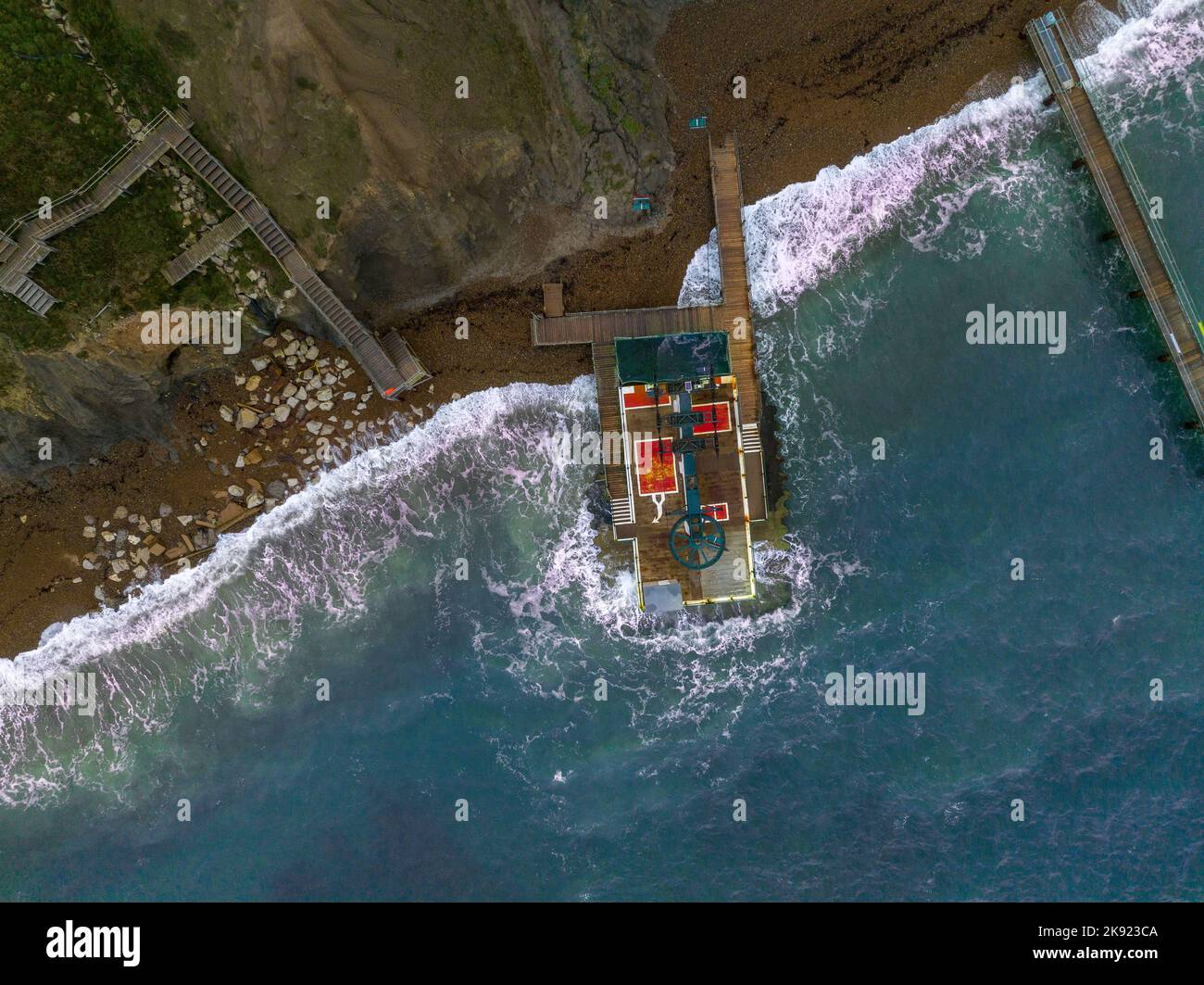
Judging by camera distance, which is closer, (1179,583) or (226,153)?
(226,153)

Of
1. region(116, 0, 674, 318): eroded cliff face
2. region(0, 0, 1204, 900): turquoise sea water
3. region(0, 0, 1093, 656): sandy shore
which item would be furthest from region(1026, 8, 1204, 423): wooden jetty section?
region(116, 0, 674, 318): eroded cliff face

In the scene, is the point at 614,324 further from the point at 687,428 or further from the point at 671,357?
the point at 687,428

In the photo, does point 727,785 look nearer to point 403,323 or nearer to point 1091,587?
point 1091,587

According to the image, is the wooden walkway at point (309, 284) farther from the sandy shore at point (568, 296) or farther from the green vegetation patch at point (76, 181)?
the green vegetation patch at point (76, 181)

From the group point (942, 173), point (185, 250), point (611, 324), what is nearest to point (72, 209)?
point (185, 250)

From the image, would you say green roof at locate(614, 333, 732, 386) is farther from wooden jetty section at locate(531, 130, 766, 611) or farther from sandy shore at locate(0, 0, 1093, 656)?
sandy shore at locate(0, 0, 1093, 656)
